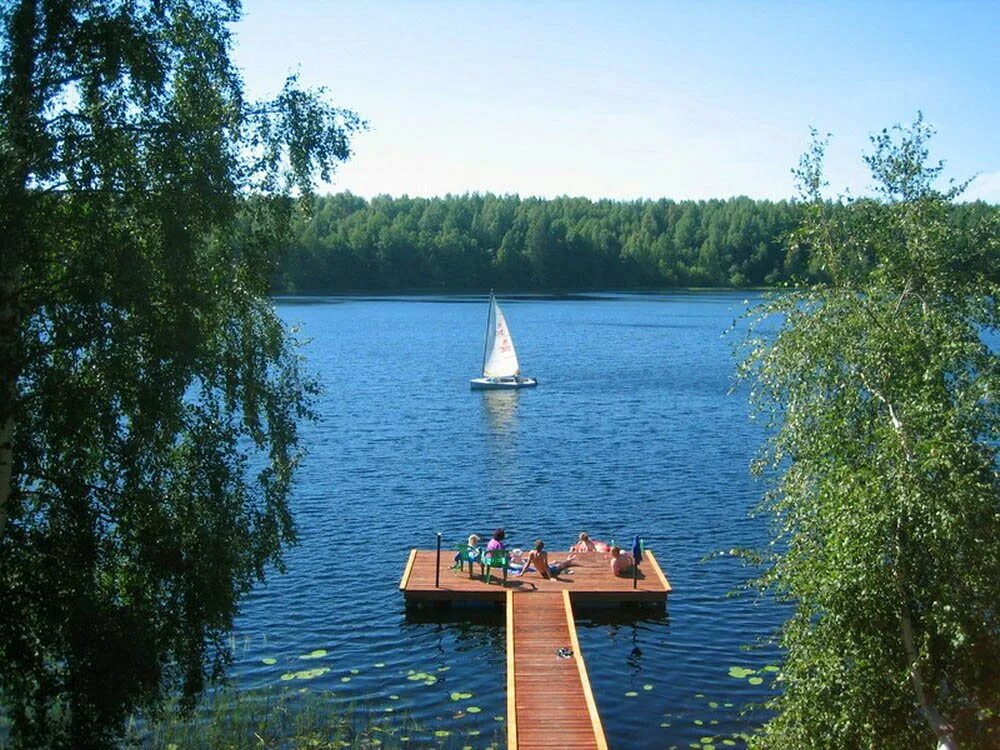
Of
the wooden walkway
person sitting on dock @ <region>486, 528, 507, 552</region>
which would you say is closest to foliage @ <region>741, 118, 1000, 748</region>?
the wooden walkway

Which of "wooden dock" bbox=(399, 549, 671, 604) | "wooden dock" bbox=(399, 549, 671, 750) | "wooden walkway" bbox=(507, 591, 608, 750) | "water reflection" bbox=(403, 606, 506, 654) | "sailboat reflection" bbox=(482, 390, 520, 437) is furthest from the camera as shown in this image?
"sailboat reflection" bbox=(482, 390, 520, 437)

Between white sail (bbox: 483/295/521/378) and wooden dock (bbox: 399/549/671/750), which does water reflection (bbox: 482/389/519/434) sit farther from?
wooden dock (bbox: 399/549/671/750)

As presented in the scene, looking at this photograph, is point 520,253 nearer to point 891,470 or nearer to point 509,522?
point 509,522

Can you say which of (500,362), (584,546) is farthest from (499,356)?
(584,546)

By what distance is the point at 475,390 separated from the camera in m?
71.9

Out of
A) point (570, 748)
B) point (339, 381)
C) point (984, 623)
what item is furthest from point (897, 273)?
point (339, 381)

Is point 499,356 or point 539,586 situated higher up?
point 499,356

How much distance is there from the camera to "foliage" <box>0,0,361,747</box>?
534 inches

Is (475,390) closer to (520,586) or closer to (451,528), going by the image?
(451,528)

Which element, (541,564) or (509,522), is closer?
(541,564)

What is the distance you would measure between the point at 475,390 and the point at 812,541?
58.0 meters

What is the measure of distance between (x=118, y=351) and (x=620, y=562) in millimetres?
19280

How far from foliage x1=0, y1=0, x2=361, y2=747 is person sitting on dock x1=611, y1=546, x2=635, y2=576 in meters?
16.2

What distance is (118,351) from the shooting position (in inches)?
537
